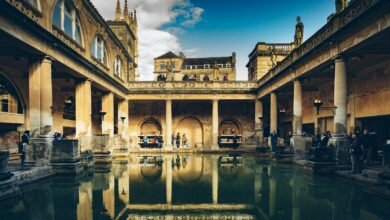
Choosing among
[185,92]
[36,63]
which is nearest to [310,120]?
[185,92]

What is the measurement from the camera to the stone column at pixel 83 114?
15.1 meters

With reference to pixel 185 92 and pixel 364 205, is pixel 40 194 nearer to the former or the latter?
pixel 364 205

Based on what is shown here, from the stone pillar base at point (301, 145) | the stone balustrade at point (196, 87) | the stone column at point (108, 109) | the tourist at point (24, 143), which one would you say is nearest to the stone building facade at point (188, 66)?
the stone balustrade at point (196, 87)

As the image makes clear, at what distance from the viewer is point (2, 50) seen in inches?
428

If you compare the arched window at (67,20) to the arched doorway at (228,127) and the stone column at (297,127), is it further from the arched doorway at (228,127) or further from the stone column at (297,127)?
the arched doorway at (228,127)

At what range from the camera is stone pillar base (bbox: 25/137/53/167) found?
33.0ft

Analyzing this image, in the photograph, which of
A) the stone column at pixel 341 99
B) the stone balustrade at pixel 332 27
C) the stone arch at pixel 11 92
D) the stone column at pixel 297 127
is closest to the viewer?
the stone balustrade at pixel 332 27

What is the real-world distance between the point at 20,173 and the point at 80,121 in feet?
22.5

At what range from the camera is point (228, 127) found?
95.9 ft

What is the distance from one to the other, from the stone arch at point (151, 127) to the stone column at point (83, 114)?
43.7 ft

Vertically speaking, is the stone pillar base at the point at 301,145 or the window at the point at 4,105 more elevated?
the window at the point at 4,105

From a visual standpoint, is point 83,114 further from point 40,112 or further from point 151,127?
point 151,127

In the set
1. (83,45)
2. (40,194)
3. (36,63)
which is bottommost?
(40,194)

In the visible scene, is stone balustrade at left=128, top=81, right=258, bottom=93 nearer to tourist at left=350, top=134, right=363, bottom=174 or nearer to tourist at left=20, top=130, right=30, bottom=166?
tourist at left=20, top=130, right=30, bottom=166
